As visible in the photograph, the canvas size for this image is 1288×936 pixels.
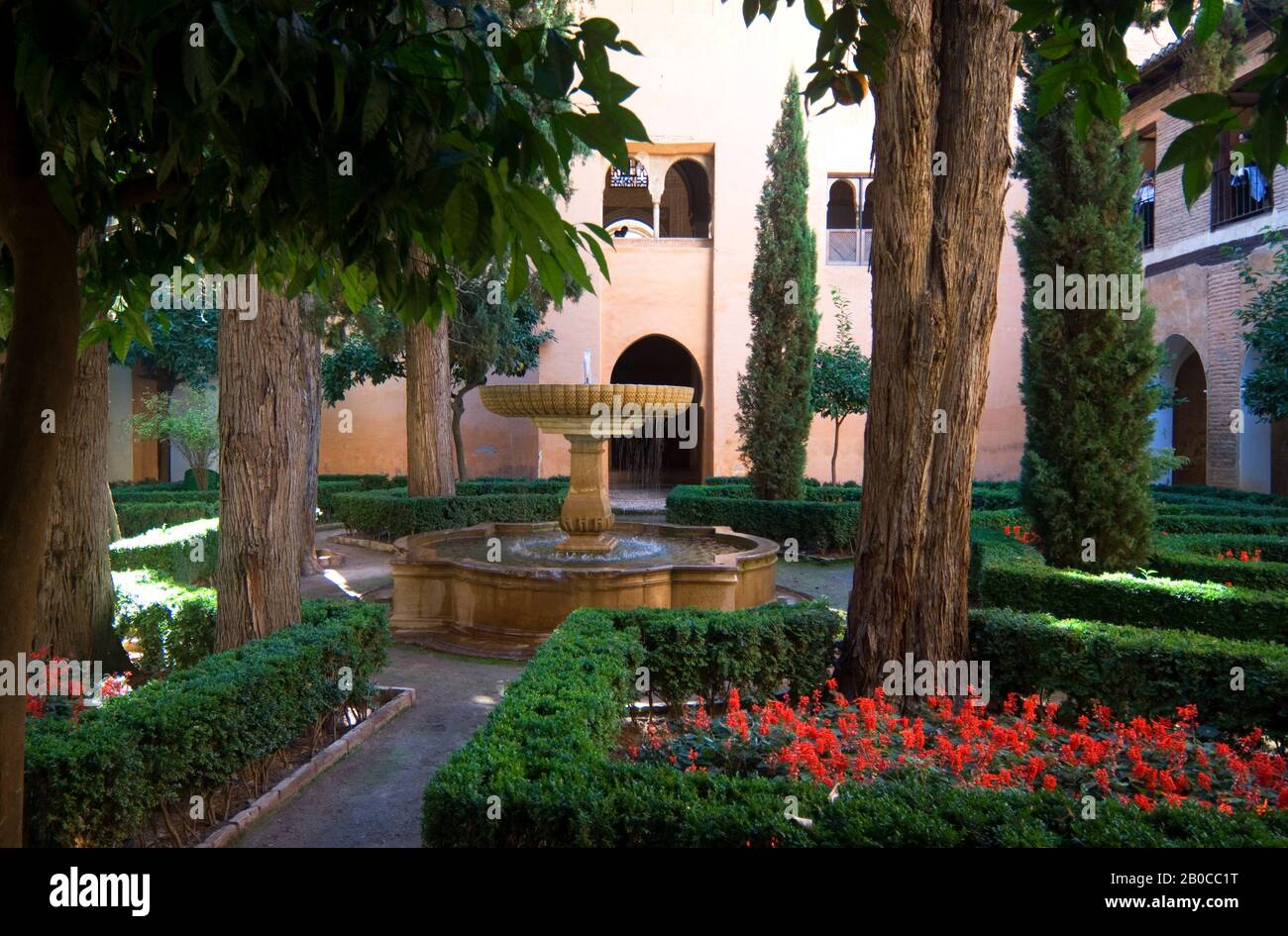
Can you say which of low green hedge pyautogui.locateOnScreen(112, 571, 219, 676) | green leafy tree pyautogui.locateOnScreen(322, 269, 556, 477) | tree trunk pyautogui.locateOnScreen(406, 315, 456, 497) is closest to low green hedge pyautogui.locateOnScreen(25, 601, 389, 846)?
low green hedge pyautogui.locateOnScreen(112, 571, 219, 676)

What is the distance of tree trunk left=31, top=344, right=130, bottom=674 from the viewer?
488cm

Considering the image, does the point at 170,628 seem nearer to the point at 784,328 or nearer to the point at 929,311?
the point at 929,311

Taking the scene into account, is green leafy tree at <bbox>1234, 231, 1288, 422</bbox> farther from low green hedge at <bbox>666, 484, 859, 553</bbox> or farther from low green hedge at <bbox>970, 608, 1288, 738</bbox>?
low green hedge at <bbox>970, 608, 1288, 738</bbox>

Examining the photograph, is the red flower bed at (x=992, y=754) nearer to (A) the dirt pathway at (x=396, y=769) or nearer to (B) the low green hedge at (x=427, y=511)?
(A) the dirt pathway at (x=396, y=769)

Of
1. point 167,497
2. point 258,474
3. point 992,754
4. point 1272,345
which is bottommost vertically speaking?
point 992,754

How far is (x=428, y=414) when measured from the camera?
11820 millimetres

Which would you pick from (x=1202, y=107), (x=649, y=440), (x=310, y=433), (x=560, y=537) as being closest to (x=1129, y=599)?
(x=1202, y=107)

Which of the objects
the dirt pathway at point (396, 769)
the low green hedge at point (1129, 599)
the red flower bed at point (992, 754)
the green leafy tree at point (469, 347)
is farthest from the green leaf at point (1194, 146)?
the green leafy tree at point (469, 347)

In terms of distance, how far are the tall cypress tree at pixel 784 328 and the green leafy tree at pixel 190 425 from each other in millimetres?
8153

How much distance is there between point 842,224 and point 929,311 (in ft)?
61.0

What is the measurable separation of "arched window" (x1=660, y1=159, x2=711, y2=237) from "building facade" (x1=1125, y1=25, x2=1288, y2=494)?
897 centimetres

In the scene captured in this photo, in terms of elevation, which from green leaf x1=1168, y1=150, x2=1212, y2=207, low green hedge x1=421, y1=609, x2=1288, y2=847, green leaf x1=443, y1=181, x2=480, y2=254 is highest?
green leaf x1=1168, y1=150, x2=1212, y2=207

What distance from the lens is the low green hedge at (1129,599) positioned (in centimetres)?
542
